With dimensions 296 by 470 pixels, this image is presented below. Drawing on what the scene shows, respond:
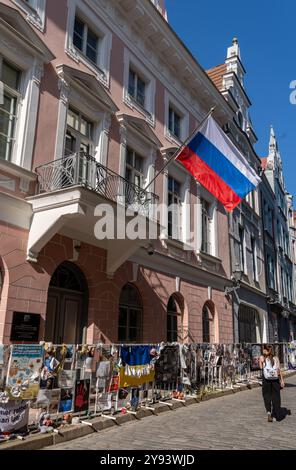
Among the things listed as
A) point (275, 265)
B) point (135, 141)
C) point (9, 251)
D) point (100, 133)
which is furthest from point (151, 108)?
point (275, 265)

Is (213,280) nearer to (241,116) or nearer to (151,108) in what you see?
(151,108)

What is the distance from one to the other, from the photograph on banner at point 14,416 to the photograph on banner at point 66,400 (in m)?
0.83

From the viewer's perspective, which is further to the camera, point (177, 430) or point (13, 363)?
point (177, 430)

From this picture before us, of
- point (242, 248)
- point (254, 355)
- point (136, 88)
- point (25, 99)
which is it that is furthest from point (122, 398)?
point (242, 248)

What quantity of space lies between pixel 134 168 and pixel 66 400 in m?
8.32

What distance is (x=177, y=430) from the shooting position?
302 inches

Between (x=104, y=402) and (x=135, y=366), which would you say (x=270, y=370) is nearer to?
(x=135, y=366)

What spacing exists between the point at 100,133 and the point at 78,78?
5.18 feet

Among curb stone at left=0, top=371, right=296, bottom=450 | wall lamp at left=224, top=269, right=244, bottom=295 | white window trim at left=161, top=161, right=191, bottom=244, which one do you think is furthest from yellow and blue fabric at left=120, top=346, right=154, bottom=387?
wall lamp at left=224, top=269, right=244, bottom=295

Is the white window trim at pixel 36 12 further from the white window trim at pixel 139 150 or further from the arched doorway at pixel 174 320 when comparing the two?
the arched doorway at pixel 174 320

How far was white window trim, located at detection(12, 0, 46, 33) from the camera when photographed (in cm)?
1030

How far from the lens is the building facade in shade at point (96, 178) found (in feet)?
30.9

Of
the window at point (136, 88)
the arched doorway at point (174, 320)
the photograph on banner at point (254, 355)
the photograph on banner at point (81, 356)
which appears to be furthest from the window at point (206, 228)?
the photograph on banner at point (81, 356)

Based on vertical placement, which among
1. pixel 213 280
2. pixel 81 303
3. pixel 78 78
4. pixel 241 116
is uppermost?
pixel 241 116
